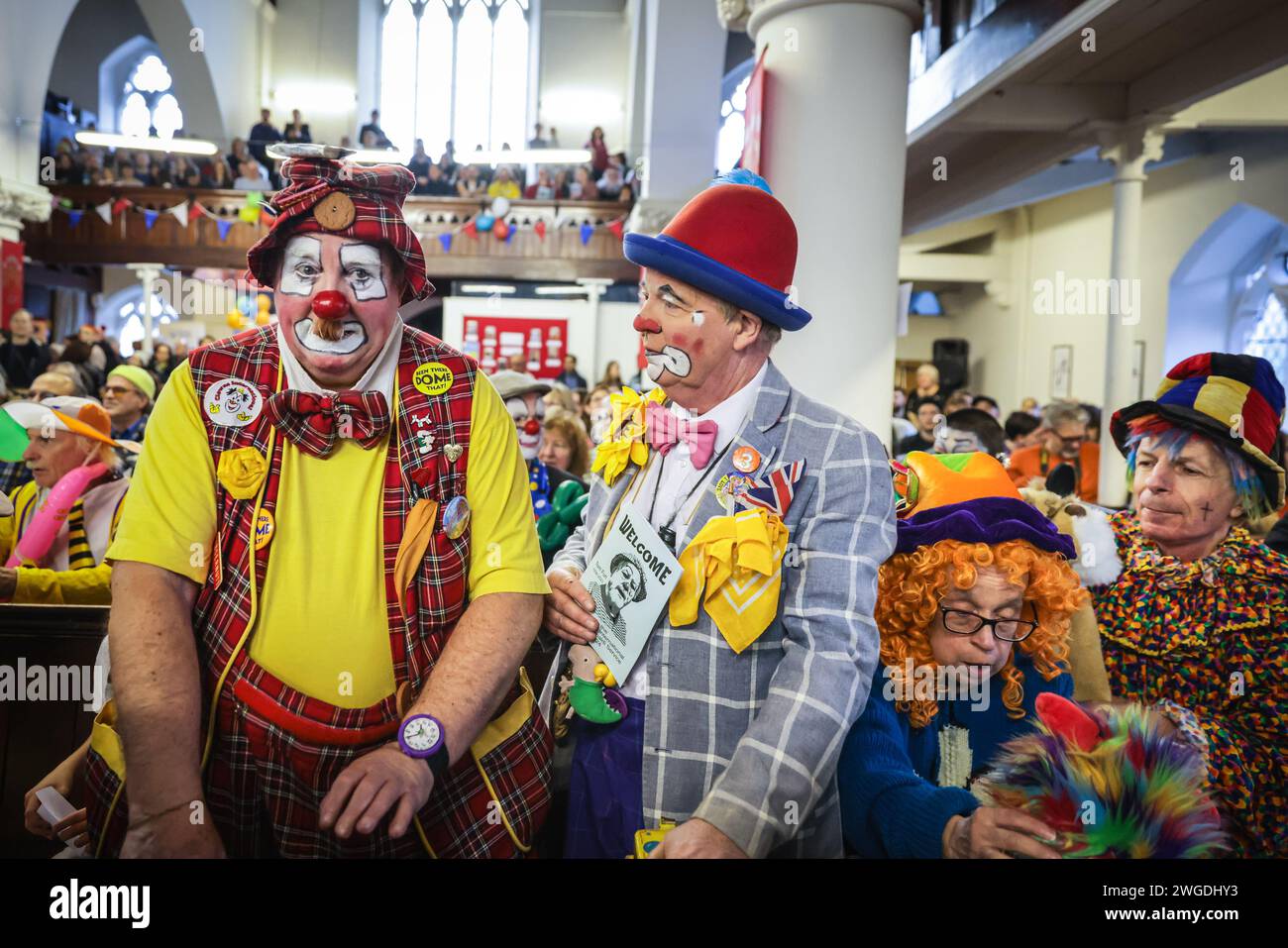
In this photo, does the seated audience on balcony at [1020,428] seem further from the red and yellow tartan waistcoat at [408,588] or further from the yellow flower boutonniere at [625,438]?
the red and yellow tartan waistcoat at [408,588]

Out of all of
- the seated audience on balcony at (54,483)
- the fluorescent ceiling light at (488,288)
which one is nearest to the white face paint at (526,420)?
the seated audience on balcony at (54,483)

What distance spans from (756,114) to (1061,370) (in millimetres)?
12741

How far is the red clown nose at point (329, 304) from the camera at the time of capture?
1.54 metres

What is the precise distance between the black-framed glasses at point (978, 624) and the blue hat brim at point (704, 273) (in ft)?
2.25

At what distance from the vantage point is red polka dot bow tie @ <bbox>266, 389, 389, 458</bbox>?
61.2 inches

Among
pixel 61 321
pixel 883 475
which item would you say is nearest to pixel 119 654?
pixel 883 475

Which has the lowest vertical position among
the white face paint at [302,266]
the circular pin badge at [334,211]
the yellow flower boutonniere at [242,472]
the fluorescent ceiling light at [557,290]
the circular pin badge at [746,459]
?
the yellow flower boutonniere at [242,472]

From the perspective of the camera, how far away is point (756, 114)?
3.58 metres

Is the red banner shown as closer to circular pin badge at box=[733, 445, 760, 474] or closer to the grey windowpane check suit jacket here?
the grey windowpane check suit jacket

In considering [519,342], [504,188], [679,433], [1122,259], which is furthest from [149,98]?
[679,433]

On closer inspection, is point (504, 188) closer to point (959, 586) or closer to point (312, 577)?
point (959, 586)

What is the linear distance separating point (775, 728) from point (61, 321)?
2105 cm

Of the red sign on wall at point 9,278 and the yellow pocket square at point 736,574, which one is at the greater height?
the red sign on wall at point 9,278
